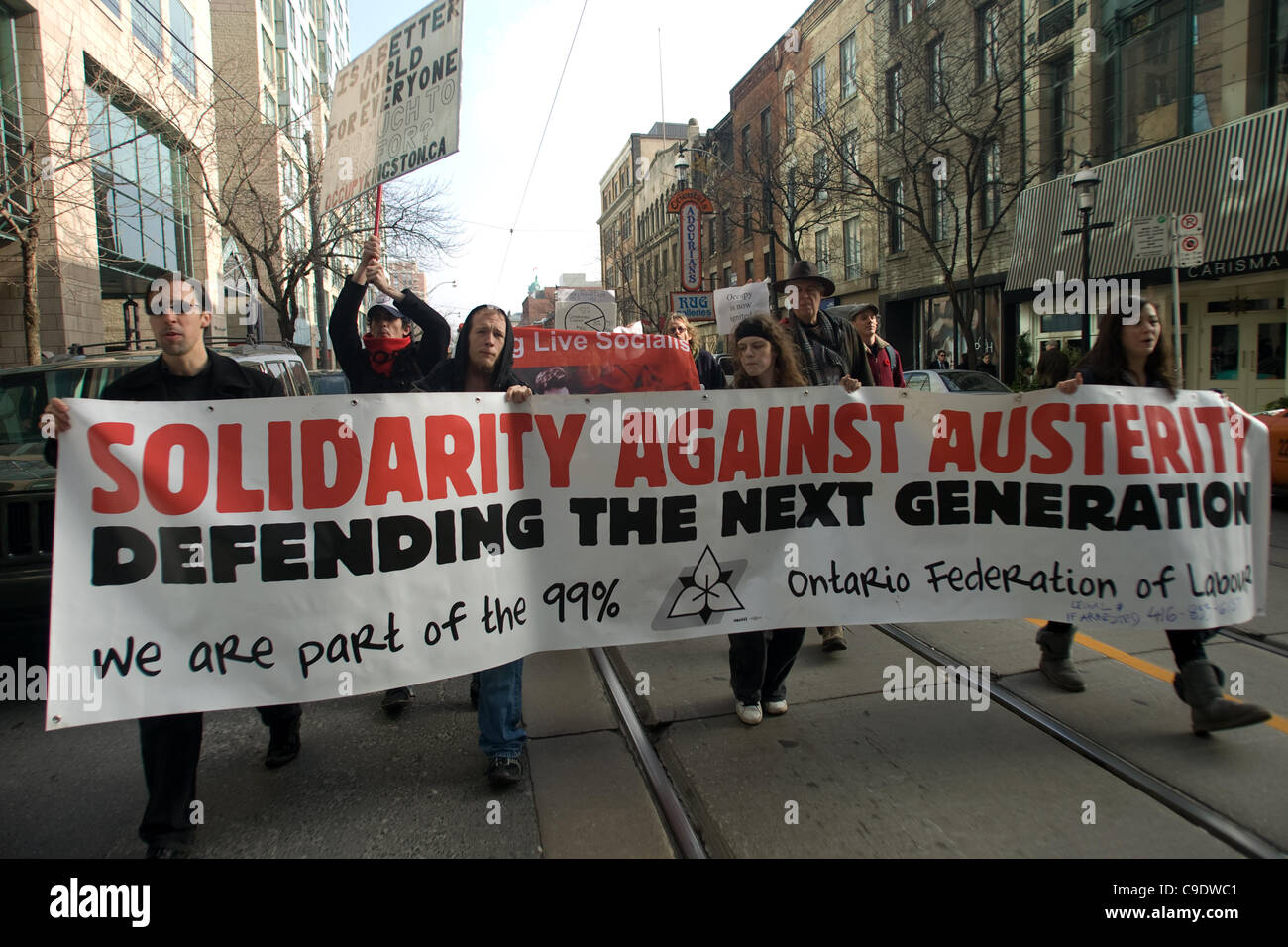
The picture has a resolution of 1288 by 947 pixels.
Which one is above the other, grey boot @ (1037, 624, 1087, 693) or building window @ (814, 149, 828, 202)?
building window @ (814, 149, 828, 202)

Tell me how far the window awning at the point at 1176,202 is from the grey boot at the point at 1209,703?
1030cm

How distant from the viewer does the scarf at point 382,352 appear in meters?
4.36

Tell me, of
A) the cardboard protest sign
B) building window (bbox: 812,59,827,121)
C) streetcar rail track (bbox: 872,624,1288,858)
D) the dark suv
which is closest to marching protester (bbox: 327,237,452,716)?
the dark suv

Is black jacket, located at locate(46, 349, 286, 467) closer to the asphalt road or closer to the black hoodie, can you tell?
the black hoodie

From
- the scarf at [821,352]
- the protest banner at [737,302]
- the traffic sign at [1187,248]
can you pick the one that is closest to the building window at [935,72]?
the traffic sign at [1187,248]

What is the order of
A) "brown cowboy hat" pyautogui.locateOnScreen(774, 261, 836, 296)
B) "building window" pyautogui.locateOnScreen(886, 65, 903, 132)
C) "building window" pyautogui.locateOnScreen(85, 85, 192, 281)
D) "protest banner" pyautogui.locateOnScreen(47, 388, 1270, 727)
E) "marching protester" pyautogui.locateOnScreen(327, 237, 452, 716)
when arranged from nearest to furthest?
1. "protest banner" pyautogui.locateOnScreen(47, 388, 1270, 727)
2. "marching protester" pyautogui.locateOnScreen(327, 237, 452, 716)
3. "brown cowboy hat" pyautogui.locateOnScreen(774, 261, 836, 296)
4. "building window" pyautogui.locateOnScreen(85, 85, 192, 281)
5. "building window" pyautogui.locateOnScreen(886, 65, 903, 132)

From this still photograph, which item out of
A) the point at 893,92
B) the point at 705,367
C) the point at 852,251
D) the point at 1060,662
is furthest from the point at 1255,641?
the point at 852,251

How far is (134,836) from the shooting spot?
3045 millimetres

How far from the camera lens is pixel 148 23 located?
1881cm

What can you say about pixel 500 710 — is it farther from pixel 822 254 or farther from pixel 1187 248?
pixel 822 254

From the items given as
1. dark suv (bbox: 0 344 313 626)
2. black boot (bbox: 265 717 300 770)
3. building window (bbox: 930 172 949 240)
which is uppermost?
building window (bbox: 930 172 949 240)

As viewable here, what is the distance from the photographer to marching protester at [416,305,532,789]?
3.26 meters

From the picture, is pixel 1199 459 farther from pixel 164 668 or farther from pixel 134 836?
pixel 134 836
